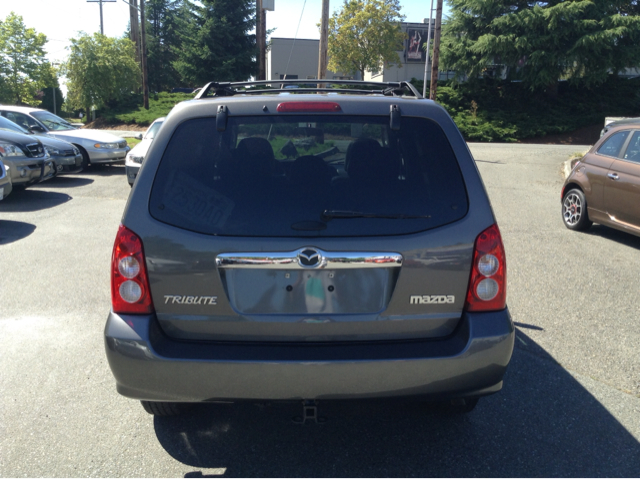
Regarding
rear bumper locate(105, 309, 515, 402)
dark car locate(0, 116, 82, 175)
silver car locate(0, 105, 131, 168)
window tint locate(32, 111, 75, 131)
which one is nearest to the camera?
rear bumper locate(105, 309, 515, 402)

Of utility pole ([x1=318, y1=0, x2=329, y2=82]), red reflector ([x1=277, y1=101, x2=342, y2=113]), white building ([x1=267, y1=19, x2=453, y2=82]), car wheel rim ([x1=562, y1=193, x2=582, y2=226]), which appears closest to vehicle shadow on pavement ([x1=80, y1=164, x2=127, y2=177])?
utility pole ([x1=318, y1=0, x2=329, y2=82])

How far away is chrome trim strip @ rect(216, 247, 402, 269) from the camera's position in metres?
2.60

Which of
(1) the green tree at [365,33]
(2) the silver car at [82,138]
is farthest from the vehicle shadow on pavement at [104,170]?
(1) the green tree at [365,33]

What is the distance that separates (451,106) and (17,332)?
1321 inches

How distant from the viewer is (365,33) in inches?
1697

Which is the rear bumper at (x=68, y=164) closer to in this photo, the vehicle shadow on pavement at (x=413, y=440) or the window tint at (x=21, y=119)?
the window tint at (x=21, y=119)

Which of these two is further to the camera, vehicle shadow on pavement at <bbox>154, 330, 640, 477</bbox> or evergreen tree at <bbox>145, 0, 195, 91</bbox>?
evergreen tree at <bbox>145, 0, 195, 91</bbox>

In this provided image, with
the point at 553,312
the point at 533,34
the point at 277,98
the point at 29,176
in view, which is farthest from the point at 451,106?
the point at 277,98

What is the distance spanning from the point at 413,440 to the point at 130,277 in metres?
1.79

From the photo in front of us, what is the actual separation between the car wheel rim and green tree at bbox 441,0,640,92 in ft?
87.0

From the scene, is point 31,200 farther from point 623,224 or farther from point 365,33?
point 365,33

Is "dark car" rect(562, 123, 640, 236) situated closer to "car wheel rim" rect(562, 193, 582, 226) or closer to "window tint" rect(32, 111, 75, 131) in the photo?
"car wheel rim" rect(562, 193, 582, 226)

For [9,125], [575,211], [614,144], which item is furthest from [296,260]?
[9,125]

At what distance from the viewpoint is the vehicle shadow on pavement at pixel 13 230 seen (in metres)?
8.36
